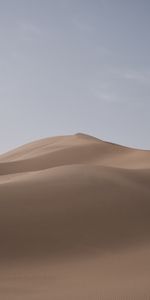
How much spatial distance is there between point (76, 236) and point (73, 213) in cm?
89

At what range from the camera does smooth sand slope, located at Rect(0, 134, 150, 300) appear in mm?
5625

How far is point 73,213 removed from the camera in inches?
351

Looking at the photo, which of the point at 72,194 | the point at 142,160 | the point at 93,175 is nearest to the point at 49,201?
the point at 72,194

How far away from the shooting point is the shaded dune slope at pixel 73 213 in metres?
7.64

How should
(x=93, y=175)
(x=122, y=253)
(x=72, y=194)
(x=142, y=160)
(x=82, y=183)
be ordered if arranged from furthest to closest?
(x=142, y=160) → (x=93, y=175) → (x=82, y=183) → (x=72, y=194) → (x=122, y=253)

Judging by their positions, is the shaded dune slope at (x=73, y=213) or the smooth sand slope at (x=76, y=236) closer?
the smooth sand slope at (x=76, y=236)

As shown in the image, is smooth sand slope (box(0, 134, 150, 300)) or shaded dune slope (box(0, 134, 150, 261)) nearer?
smooth sand slope (box(0, 134, 150, 300))

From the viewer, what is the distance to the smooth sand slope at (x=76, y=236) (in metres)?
5.62

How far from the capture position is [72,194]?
9.92 metres

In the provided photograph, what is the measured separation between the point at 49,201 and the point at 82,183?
1830 mm

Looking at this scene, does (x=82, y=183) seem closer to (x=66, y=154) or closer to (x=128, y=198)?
(x=128, y=198)

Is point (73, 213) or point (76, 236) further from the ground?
point (73, 213)

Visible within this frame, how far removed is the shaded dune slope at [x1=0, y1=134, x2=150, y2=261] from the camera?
764 cm

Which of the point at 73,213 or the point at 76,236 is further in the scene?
the point at 73,213
